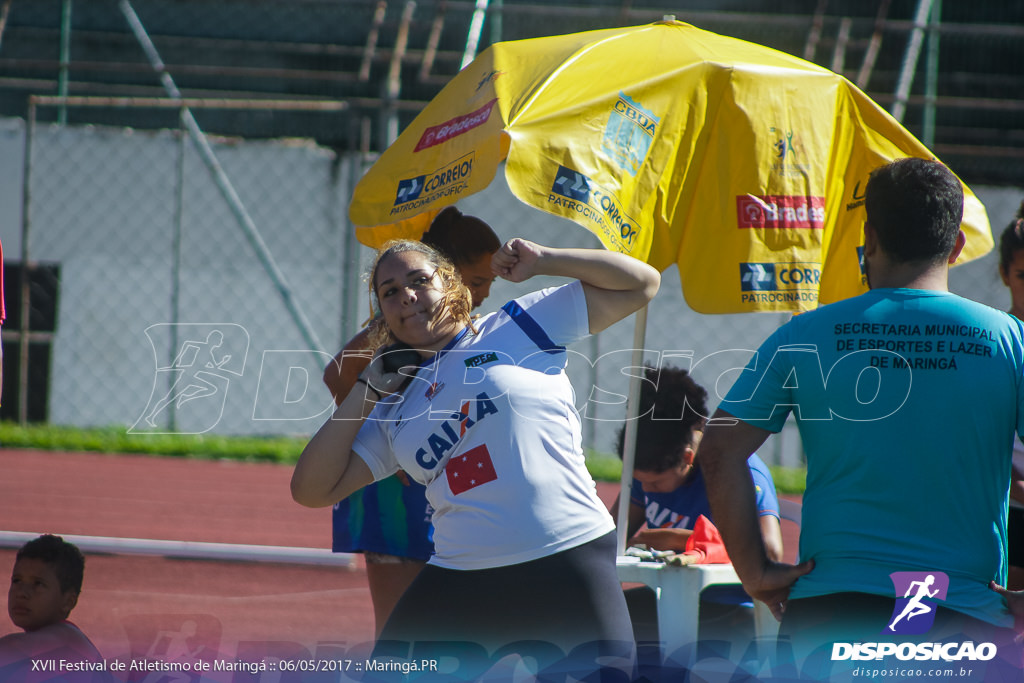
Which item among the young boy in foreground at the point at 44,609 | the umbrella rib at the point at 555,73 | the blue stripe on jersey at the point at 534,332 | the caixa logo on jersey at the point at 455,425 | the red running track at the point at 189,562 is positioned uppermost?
the umbrella rib at the point at 555,73

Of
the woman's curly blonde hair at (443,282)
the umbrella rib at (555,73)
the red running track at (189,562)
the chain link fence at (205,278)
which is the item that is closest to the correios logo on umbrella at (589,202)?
the umbrella rib at (555,73)

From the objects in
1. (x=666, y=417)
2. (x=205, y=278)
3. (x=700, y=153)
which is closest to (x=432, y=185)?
(x=700, y=153)

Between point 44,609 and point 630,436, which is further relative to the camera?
point 630,436

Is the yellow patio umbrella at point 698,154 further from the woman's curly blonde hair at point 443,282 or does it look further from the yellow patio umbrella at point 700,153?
the woman's curly blonde hair at point 443,282

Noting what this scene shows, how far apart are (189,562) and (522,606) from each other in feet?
14.1

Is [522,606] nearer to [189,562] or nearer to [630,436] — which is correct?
[630,436]

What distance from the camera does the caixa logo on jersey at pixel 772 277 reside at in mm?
2969

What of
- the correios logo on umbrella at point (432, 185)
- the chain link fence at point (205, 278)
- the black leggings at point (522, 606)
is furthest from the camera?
the chain link fence at point (205, 278)

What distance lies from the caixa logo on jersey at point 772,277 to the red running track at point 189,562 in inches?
61.7

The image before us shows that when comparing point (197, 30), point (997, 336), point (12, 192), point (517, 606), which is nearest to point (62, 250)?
point (12, 192)

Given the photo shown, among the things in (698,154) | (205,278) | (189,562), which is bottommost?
(189,562)

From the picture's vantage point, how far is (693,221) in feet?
9.96

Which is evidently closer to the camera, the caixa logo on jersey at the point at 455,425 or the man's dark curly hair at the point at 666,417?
the caixa logo on jersey at the point at 455,425

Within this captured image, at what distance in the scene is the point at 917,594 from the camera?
1.89 m
